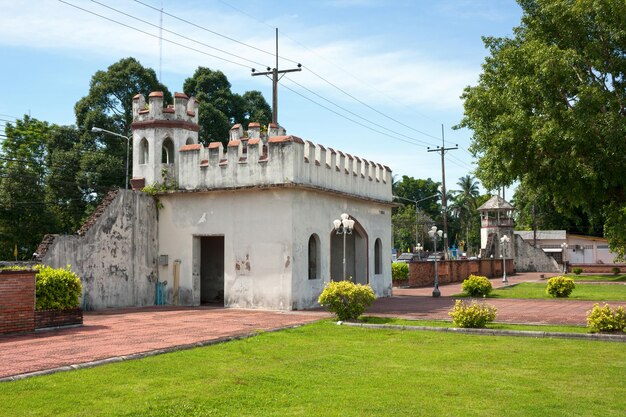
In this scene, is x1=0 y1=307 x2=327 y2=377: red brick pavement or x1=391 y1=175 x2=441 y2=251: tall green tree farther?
x1=391 y1=175 x2=441 y2=251: tall green tree

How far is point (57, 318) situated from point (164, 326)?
2.45m

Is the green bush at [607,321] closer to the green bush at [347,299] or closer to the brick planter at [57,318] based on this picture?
the green bush at [347,299]

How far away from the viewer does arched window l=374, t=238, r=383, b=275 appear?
85.5 feet

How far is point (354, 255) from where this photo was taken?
25.5 m

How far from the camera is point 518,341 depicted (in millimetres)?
12609

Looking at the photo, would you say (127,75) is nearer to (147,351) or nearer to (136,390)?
(147,351)

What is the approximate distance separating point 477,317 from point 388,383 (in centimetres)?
621

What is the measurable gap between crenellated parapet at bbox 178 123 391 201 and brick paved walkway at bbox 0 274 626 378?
4.22m

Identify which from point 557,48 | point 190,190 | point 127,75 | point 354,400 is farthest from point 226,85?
point 354,400

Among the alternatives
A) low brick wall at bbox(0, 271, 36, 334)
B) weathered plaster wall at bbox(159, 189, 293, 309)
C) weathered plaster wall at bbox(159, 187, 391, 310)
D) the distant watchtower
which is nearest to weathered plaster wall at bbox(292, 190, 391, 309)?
weathered plaster wall at bbox(159, 187, 391, 310)

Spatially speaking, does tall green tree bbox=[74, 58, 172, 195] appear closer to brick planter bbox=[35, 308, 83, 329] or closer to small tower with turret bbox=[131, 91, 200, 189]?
small tower with turret bbox=[131, 91, 200, 189]

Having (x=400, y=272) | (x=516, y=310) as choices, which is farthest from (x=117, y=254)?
(x=400, y=272)

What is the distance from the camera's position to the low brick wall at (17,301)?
44.1 feet

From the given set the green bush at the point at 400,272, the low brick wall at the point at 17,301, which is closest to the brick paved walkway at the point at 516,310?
the low brick wall at the point at 17,301
